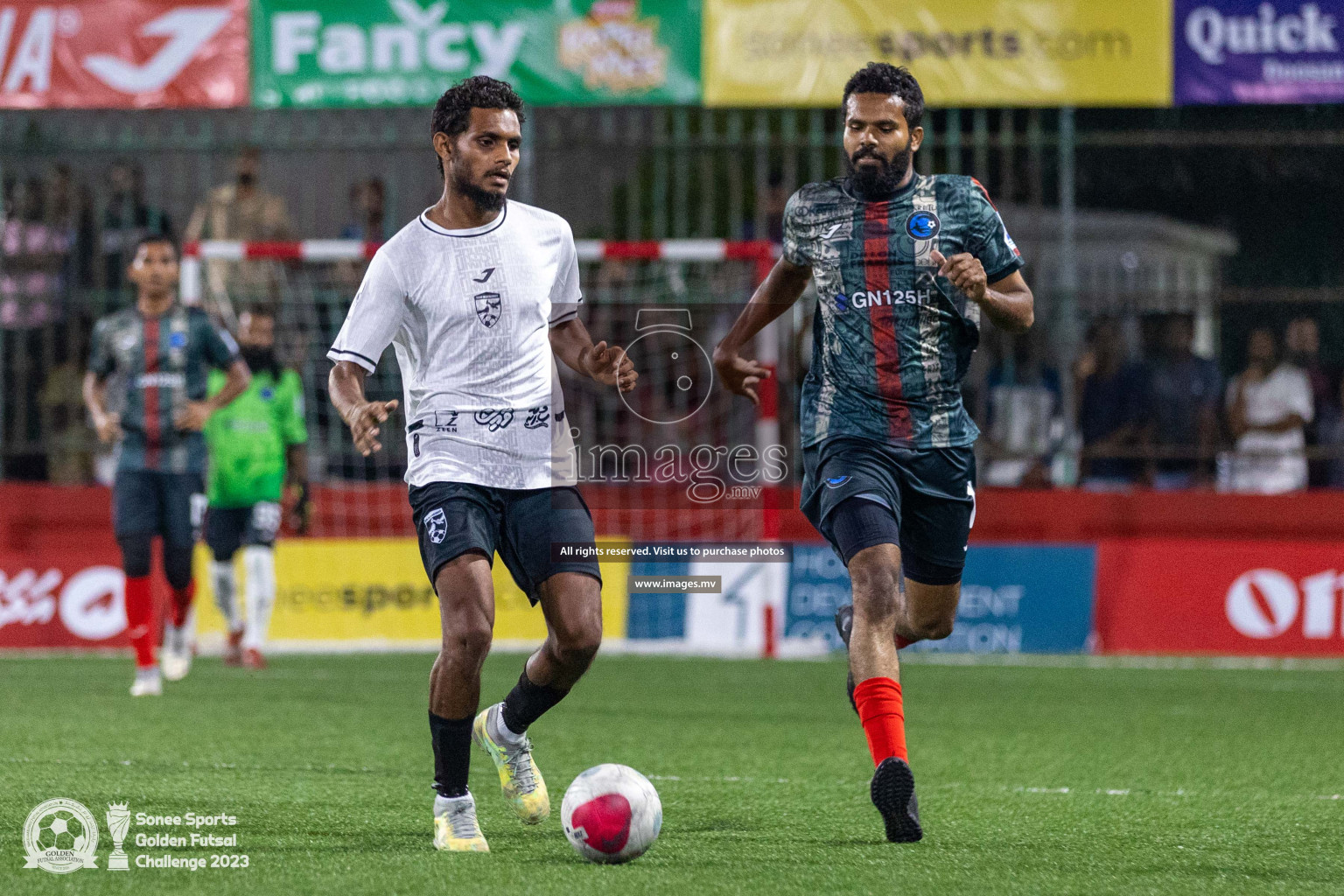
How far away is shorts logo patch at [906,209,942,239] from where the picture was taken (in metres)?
5.96

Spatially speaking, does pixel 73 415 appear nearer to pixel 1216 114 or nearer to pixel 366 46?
pixel 366 46

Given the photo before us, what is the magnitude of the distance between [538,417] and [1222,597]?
8.73 metres

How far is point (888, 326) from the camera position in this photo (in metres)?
6.00

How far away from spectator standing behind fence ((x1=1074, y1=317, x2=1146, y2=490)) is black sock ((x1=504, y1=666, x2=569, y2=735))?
881 cm

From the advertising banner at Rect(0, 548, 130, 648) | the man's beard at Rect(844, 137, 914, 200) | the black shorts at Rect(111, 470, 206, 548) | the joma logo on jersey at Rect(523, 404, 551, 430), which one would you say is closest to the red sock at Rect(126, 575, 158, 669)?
the black shorts at Rect(111, 470, 206, 548)

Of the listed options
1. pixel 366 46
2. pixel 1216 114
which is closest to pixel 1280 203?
pixel 1216 114

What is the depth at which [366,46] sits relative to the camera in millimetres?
14508

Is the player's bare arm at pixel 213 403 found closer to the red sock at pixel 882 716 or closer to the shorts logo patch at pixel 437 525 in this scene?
the shorts logo patch at pixel 437 525

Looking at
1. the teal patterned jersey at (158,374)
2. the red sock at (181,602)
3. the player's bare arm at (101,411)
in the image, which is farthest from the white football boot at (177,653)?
the player's bare arm at (101,411)

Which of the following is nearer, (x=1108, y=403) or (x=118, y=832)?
(x=118, y=832)

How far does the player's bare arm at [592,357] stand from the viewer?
555 centimetres

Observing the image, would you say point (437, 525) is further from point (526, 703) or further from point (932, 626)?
point (932, 626)

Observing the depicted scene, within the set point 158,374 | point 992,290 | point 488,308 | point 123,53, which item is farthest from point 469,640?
point 123,53

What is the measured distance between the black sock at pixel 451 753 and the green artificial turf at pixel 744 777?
21 centimetres
